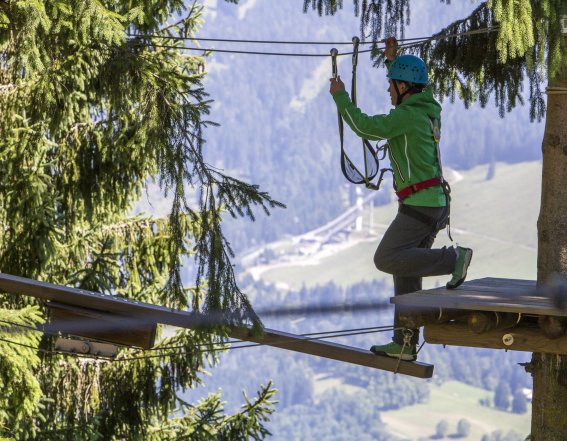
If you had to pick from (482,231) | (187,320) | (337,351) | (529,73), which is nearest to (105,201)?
(187,320)

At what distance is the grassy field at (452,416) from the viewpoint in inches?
5305

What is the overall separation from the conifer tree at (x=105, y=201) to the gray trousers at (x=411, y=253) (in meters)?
0.70

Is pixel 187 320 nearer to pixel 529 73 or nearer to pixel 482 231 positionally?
pixel 529 73

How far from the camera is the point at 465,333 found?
5.44 meters

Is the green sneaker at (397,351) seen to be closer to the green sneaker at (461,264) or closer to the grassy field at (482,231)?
the green sneaker at (461,264)

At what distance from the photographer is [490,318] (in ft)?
17.4

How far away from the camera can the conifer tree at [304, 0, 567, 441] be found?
217 inches

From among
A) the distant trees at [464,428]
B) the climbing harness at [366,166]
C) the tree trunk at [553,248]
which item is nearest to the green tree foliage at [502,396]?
the distant trees at [464,428]

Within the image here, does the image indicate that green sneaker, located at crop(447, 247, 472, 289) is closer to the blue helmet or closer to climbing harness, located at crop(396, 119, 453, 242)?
climbing harness, located at crop(396, 119, 453, 242)

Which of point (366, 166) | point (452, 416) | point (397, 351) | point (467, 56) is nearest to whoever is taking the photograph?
point (397, 351)

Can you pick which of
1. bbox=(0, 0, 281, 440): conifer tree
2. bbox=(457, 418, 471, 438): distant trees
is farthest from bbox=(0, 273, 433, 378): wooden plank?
bbox=(457, 418, 471, 438): distant trees

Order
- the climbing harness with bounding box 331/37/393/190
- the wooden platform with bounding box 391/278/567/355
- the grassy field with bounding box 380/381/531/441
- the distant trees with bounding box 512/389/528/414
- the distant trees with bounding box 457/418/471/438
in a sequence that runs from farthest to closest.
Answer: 1. the distant trees with bounding box 457/418/471/438
2. the grassy field with bounding box 380/381/531/441
3. the distant trees with bounding box 512/389/528/414
4. the climbing harness with bounding box 331/37/393/190
5. the wooden platform with bounding box 391/278/567/355

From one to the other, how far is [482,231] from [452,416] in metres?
36.1

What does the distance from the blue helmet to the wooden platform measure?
102cm
